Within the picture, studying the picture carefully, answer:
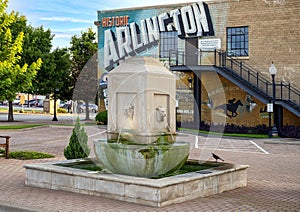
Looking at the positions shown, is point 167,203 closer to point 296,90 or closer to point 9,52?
point 9,52

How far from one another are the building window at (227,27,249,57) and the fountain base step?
69.2 feet

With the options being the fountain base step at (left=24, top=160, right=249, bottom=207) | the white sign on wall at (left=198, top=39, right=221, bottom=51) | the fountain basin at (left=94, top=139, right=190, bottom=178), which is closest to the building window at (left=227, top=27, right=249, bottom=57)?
the white sign on wall at (left=198, top=39, right=221, bottom=51)

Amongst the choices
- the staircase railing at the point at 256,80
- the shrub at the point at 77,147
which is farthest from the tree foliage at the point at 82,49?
the shrub at the point at 77,147

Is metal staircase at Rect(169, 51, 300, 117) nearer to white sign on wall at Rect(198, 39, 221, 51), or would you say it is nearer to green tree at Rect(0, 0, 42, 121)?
white sign on wall at Rect(198, 39, 221, 51)

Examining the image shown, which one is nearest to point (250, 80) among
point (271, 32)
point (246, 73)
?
point (246, 73)

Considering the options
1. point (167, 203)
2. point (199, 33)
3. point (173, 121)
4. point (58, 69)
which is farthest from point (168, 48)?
point (167, 203)

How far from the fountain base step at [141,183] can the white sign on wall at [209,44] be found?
21507mm

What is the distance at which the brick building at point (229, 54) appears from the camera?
30.0 meters

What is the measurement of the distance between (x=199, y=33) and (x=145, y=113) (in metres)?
23.7

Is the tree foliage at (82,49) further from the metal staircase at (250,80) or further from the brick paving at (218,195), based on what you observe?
the brick paving at (218,195)

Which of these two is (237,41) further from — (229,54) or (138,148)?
(138,148)

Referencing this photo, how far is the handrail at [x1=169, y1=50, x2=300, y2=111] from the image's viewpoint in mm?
29500

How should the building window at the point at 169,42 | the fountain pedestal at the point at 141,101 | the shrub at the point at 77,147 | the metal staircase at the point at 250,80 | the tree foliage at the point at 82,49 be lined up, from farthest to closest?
1. the tree foliage at the point at 82,49
2. the building window at the point at 169,42
3. the metal staircase at the point at 250,80
4. the shrub at the point at 77,147
5. the fountain pedestal at the point at 141,101

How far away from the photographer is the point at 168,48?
33.6m
